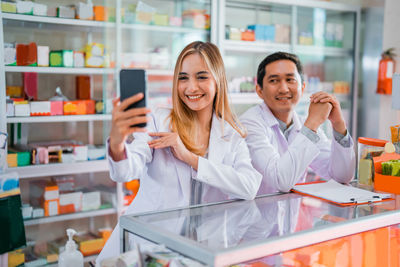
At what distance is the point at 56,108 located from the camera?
3.80m

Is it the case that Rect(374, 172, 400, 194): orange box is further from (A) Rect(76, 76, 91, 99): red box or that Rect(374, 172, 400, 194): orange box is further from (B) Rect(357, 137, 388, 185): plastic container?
(A) Rect(76, 76, 91, 99): red box

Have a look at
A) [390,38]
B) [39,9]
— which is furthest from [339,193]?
[390,38]

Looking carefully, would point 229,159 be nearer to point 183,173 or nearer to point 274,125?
point 183,173

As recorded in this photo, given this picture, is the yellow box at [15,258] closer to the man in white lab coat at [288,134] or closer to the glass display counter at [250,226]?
the man in white lab coat at [288,134]

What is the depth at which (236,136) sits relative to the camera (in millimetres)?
2164

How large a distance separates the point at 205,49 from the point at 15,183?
1704 millimetres

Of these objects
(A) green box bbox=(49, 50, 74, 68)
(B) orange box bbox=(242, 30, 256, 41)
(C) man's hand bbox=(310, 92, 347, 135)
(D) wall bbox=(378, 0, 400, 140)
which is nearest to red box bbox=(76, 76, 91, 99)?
(A) green box bbox=(49, 50, 74, 68)

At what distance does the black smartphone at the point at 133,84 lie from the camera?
144 cm

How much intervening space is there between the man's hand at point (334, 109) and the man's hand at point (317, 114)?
1.0 inches

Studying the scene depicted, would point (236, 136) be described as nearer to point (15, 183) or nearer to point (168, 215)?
point (168, 215)

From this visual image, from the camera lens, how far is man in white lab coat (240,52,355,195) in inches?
82.5

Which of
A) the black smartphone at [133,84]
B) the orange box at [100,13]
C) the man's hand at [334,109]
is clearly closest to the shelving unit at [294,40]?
the orange box at [100,13]

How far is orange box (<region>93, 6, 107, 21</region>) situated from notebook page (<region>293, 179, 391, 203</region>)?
8.50 feet

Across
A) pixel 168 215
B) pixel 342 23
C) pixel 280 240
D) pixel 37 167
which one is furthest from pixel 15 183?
pixel 342 23
